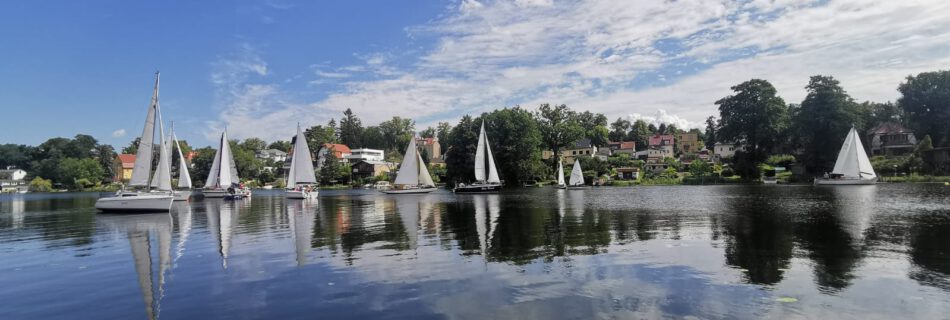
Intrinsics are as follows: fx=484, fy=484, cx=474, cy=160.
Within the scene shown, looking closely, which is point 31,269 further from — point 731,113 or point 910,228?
point 731,113

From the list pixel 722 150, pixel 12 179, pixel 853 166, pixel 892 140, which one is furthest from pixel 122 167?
pixel 892 140

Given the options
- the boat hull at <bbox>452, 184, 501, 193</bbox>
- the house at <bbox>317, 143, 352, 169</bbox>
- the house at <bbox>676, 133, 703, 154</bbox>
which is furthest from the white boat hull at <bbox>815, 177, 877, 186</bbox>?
the house at <bbox>317, 143, 352, 169</bbox>

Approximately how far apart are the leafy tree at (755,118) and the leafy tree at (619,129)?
2706 inches

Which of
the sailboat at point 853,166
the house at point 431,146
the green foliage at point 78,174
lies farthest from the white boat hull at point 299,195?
the green foliage at point 78,174

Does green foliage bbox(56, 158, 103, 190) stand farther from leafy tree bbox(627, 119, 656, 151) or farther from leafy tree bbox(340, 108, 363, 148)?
leafy tree bbox(627, 119, 656, 151)

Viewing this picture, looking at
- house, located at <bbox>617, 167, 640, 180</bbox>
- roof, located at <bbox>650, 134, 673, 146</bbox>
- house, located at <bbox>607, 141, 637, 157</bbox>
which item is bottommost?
house, located at <bbox>617, 167, 640, 180</bbox>

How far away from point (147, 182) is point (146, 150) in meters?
2.86

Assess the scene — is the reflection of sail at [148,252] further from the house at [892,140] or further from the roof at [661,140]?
the roof at [661,140]

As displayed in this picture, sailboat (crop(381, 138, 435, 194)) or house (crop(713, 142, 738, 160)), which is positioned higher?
house (crop(713, 142, 738, 160))

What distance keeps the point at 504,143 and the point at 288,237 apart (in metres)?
74.6

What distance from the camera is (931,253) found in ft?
49.4

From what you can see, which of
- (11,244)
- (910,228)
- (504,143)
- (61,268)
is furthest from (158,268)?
(504,143)

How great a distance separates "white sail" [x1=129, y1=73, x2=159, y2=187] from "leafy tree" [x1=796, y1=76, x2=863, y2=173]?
300 feet

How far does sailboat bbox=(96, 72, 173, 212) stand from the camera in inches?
1453
